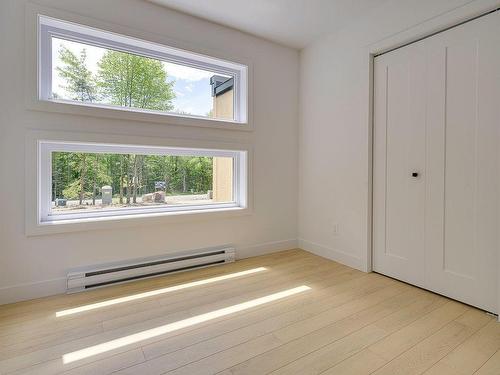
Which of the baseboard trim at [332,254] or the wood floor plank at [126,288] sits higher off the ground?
the baseboard trim at [332,254]

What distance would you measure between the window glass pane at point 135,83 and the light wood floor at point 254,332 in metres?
1.69

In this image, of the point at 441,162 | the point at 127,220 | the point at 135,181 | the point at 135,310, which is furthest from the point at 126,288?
the point at 441,162

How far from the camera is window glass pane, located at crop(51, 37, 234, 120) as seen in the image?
2.29 metres

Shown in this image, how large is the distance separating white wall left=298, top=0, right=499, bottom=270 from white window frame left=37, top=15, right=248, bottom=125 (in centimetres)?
86

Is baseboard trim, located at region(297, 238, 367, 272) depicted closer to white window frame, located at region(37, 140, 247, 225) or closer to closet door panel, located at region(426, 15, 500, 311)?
closet door panel, located at region(426, 15, 500, 311)

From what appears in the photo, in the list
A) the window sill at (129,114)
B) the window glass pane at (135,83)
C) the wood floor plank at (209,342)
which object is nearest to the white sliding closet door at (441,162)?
the wood floor plank at (209,342)

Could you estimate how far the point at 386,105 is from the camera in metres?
2.53

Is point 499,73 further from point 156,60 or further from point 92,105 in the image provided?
point 92,105

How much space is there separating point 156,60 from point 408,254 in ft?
9.82

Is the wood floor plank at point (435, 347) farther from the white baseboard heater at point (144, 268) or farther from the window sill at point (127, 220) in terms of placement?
the window sill at point (127, 220)

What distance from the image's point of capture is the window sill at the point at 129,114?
6.90 ft

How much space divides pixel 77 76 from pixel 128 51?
51 cm

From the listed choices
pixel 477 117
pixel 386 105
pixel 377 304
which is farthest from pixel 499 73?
pixel 377 304

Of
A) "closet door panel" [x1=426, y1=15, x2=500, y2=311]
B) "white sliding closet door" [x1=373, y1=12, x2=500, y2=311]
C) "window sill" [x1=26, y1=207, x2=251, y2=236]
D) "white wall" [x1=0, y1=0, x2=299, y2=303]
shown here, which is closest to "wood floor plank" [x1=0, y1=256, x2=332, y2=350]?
"white wall" [x1=0, y1=0, x2=299, y2=303]
